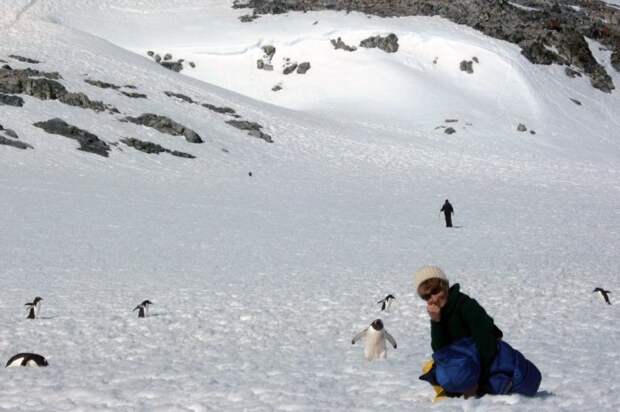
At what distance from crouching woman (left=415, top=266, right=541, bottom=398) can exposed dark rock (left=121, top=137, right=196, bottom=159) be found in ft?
140

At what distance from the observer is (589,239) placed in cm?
2803

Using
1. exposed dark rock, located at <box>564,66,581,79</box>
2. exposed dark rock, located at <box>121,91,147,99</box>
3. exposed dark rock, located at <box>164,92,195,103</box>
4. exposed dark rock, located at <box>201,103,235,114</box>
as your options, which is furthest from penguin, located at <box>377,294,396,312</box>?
exposed dark rock, located at <box>564,66,581,79</box>

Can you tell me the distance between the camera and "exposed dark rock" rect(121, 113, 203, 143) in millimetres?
52031

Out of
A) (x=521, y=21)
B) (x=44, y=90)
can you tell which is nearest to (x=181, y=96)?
(x=44, y=90)

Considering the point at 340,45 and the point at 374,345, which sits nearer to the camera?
the point at 374,345

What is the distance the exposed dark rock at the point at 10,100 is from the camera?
5066cm

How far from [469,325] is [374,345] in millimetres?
3825

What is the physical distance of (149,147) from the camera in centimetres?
4838

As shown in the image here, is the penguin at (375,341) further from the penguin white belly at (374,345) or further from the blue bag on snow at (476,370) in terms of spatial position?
the blue bag on snow at (476,370)

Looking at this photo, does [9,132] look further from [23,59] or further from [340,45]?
[340,45]

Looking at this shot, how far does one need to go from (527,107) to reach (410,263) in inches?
2160

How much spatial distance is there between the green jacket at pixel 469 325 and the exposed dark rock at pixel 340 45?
7605 centimetres

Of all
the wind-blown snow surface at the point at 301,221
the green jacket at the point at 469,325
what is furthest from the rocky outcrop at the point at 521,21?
the green jacket at the point at 469,325

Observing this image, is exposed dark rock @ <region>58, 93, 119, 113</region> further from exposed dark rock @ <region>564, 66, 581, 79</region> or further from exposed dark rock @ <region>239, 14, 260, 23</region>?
exposed dark rock @ <region>564, 66, 581, 79</region>
